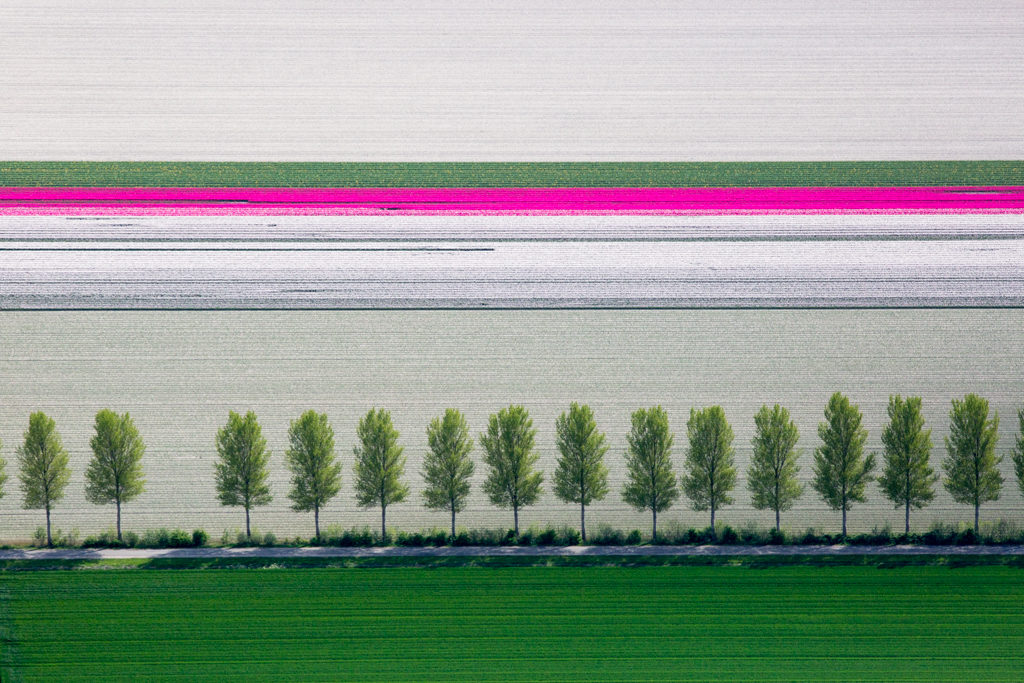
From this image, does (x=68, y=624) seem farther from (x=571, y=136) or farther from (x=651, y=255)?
(x=571, y=136)

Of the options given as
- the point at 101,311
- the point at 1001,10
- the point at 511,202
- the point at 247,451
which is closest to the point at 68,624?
the point at 247,451

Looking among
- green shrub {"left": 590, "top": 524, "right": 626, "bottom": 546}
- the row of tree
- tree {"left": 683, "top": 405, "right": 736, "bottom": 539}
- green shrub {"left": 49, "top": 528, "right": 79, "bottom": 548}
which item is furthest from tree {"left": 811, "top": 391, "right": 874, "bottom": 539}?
green shrub {"left": 49, "top": 528, "right": 79, "bottom": 548}

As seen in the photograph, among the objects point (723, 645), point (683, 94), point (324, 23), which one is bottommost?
point (723, 645)

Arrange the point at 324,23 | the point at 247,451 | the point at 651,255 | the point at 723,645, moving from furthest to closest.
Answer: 1. the point at 324,23
2. the point at 651,255
3. the point at 247,451
4. the point at 723,645

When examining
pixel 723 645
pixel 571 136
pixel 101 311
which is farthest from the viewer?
pixel 571 136

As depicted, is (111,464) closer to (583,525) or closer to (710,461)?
(583,525)
